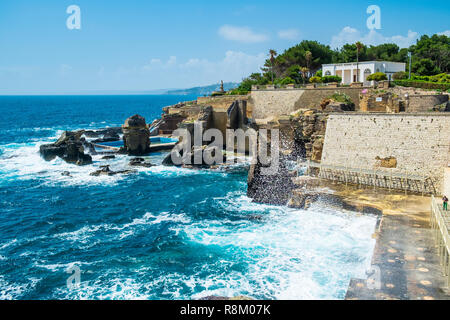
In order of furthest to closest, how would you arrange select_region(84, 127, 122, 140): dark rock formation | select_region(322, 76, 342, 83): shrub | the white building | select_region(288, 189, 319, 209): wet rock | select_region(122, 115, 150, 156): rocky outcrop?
select_region(84, 127, 122, 140): dark rock formation → the white building → select_region(322, 76, 342, 83): shrub → select_region(122, 115, 150, 156): rocky outcrop → select_region(288, 189, 319, 209): wet rock

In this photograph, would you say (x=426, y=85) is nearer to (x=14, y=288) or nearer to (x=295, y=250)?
(x=295, y=250)

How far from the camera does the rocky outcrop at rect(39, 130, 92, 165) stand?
34938 mm

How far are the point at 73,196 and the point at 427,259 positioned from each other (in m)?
21.6

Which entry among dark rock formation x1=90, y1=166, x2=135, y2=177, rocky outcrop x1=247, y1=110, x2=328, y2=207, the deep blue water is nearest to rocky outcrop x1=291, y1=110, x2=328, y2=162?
rocky outcrop x1=247, y1=110, x2=328, y2=207

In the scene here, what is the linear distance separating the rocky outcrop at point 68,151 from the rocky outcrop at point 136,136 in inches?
174

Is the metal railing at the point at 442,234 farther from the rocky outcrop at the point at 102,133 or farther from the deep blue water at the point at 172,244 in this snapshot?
the rocky outcrop at the point at 102,133

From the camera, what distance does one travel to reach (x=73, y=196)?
24.6m

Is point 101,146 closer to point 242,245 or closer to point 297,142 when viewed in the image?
point 297,142

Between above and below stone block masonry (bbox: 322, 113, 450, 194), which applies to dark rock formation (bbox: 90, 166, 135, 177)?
below

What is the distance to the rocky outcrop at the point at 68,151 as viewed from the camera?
115 feet

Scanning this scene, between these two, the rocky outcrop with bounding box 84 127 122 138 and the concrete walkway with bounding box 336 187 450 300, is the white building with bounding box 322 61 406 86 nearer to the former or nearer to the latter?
the concrete walkway with bounding box 336 187 450 300

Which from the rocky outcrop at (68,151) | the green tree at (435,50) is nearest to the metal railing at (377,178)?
the rocky outcrop at (68,151)

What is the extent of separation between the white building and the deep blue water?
26792 millimetres

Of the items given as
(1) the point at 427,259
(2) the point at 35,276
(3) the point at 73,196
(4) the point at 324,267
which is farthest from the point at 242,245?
(3) the point at 73,196
